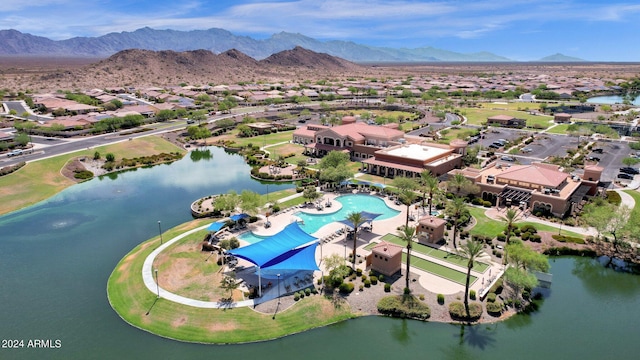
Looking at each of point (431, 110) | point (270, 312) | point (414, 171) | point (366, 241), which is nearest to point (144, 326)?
point (270, 312)

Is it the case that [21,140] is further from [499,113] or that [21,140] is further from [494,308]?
[499,113]

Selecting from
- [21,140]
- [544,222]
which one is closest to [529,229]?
[544,222]

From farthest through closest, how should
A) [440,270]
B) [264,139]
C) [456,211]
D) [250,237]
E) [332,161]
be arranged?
[264,139]
[332,161]
[456,211]
[250,237]
[440,270]

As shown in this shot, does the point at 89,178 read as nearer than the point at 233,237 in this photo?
No

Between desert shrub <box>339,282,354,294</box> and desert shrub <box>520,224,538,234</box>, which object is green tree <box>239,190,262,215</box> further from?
desert shrub <box>520,224,538,234</box>

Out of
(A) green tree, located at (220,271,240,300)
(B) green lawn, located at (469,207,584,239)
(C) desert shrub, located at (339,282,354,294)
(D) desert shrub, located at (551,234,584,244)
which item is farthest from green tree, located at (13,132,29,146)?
(D) desert shrub, located at (551,234,584,244)

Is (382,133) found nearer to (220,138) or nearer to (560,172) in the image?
(560,172)
